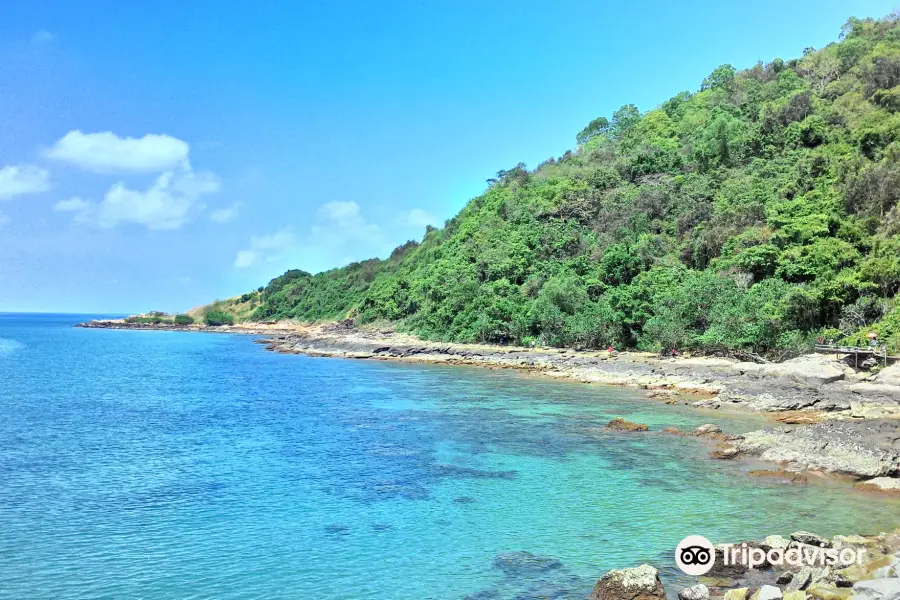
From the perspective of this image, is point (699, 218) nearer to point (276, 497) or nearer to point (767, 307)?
point (767, 307)

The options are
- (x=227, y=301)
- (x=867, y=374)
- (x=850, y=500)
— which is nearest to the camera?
(x=850, y=500)

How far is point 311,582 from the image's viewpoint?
11.1 m

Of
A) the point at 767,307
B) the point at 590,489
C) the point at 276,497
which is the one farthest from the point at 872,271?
the point at 276,497

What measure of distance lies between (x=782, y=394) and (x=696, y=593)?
23.3m

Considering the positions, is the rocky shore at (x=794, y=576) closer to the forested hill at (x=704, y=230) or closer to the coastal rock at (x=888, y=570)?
the coastal rock at (x=888, y=570)

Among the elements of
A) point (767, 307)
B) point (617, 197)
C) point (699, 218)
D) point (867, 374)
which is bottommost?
point (867, 374)

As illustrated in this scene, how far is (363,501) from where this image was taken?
52.4 feet

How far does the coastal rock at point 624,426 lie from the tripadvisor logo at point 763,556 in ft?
44.1

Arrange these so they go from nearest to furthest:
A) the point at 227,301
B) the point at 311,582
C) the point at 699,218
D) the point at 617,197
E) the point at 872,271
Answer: the point at 311,582 < the point at 872,271 < the point at 699,218 < the point at 617,197 < the point at 227,301

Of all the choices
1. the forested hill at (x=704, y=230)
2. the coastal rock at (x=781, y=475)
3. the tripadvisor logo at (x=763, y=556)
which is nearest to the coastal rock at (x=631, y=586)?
the tripadvisor logo at (x=763, y=556)

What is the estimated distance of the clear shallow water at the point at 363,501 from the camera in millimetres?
11367

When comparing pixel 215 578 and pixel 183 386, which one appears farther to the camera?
pixel 183 386

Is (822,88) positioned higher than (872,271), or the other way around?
(822,88)

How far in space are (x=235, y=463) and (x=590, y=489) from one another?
11.7 m
